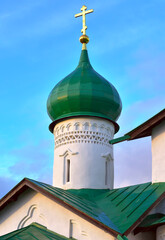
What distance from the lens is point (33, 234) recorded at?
33.1 ft

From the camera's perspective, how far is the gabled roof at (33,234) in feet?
32.4

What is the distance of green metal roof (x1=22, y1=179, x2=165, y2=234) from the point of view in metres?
9.98

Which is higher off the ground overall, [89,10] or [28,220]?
[89,10]

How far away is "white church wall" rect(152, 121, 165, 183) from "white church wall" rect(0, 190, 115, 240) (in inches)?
79.9

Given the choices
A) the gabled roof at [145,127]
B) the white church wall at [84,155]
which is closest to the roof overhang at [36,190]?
the gabled roof at [145,127]

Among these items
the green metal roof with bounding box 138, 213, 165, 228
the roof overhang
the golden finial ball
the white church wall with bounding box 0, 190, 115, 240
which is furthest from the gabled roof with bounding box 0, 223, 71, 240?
the golden finial ball

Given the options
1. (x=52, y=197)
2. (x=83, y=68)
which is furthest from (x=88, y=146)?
(x=52, y=197)

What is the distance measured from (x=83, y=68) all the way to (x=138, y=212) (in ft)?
20.5

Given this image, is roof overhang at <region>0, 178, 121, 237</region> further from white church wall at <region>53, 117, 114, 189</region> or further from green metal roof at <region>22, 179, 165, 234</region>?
white church wall at <region>53, 117, 114, 189</region>

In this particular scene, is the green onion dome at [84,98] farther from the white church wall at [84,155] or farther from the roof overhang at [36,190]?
the roof overhang at [36,190]

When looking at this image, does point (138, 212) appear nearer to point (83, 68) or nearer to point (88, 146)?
point (88, 146)

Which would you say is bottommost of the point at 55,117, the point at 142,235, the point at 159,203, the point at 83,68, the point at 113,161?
the point at 142,235

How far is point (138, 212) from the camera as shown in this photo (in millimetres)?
10016

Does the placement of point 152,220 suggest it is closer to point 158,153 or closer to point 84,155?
point 158,153
